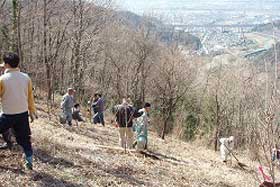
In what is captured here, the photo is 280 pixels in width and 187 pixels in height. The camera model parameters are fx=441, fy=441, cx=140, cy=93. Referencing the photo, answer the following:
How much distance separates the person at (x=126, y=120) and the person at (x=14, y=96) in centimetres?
632

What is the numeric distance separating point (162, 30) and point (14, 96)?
32.5 meters

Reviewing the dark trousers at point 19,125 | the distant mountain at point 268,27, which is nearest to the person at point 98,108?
the distant mountain at point 268,27

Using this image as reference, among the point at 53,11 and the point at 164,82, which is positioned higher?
the point at 53,11

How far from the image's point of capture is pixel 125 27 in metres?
38.8

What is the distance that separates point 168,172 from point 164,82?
19828 millimetres

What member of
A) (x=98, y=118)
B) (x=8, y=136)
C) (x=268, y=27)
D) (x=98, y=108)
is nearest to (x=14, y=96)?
(x=8, y=136)

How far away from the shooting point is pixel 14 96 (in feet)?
21.2

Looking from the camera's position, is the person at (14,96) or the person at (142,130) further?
the person at (142,130)

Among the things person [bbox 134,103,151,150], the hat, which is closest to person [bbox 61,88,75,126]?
person [bbox 134,103,151,150]

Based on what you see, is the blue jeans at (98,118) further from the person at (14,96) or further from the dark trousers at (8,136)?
the person at (14,96)

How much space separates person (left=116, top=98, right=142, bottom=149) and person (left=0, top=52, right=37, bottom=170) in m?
6.32

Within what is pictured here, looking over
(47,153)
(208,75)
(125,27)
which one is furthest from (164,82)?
(47,153)

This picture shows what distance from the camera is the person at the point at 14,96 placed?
253 inches

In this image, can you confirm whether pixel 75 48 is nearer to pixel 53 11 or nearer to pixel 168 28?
pixel 53 11
